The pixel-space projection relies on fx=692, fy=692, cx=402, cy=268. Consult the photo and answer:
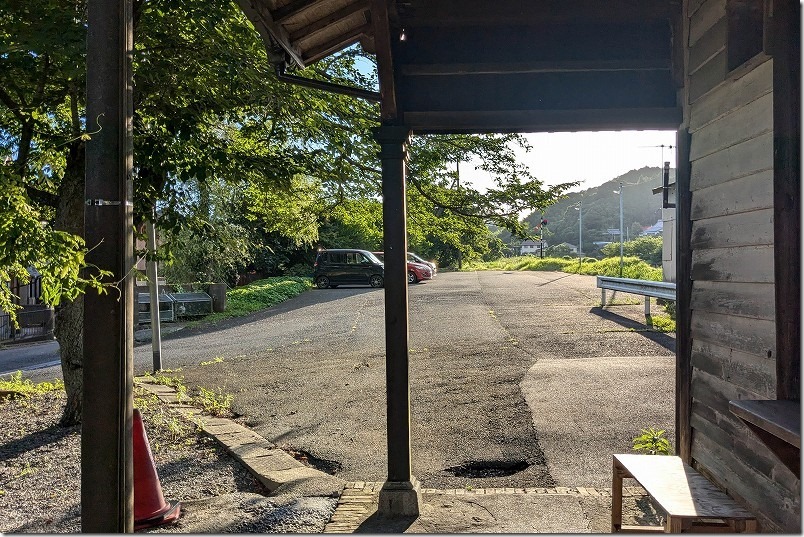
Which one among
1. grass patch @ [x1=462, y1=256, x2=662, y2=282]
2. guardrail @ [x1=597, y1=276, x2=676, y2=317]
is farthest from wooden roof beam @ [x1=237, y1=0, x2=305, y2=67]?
grass patch @ [x1=462, y1=256, x2=662, y2=282]

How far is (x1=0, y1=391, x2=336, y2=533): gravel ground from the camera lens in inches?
187

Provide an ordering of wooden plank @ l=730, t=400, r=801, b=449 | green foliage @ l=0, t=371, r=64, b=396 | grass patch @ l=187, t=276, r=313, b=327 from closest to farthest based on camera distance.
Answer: wooden plank @ l=730, t=400, r=801, b=449
green foliage @ l=0, t=371, r=64, b=396
grass patch @ l=187, t=276, r=313, b=327

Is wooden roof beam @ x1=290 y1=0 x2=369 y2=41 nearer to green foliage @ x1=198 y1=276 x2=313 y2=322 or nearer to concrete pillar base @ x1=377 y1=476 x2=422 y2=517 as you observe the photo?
concrete pillar base @ x1=377 y1=476 x2=422 y2=517

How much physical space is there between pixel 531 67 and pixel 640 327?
10.0 m

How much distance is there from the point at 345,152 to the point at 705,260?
183 inches

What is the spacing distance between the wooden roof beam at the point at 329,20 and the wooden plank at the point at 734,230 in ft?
8.47

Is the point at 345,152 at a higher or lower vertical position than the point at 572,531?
higher

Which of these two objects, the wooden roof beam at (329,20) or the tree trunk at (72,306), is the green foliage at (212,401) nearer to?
the tree trunk at (72,306)

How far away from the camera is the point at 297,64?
4848 mm

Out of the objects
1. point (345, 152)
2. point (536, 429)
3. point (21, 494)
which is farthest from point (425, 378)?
point (21, 494)

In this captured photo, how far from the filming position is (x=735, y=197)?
3.75m

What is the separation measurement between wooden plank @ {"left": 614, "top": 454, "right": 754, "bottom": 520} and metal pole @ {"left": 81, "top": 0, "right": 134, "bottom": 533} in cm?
269

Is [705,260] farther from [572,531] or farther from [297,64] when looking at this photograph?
[297,64]

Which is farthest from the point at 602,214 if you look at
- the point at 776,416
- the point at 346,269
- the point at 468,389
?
the point at 776,416
